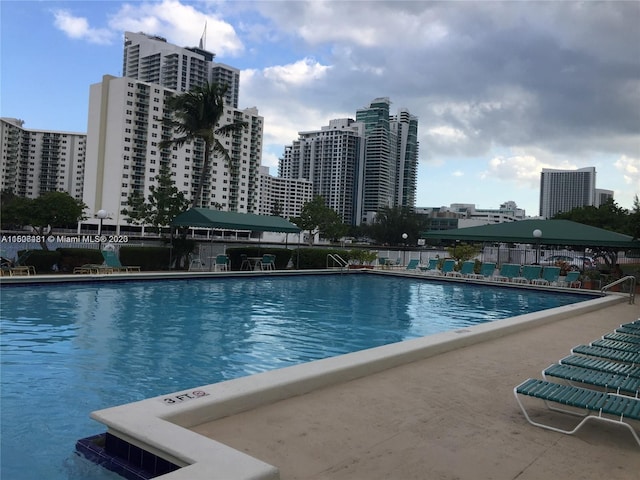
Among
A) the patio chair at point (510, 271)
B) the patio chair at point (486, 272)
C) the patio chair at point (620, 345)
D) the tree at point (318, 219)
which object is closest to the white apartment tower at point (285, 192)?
the tree at point (318, 219)

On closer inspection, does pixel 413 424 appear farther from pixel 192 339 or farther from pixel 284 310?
pixel 284 310

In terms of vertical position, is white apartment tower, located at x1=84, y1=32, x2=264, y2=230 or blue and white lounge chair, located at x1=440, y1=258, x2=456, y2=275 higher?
white apartment tower, located at x1=84, y1=32, x2=264, y2=230

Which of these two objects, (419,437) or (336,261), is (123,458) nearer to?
(419,437)

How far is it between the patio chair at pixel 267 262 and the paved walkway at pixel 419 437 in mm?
15427

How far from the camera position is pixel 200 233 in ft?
331

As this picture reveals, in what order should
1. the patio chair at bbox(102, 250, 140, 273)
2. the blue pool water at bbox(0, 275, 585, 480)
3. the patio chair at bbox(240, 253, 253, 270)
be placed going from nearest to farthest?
the blue pool water at bbox(0, 275, 585, 480) → the patio chair at bbox(102, 250, 140, 273) → the patio chair at bbox(240, 253, 253, 270)

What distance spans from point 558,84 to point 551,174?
102 m

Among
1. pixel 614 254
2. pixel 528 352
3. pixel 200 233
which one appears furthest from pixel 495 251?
pixel 200 233

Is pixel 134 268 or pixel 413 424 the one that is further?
pixel 134 268

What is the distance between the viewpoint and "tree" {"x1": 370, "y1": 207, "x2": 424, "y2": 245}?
92625 millimetres

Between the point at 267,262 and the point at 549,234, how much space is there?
1041 centimetres

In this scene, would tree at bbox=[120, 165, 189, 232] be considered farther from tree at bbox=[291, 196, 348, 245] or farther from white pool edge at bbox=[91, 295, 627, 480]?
tree at bbox=[291, 196, 348, 245]

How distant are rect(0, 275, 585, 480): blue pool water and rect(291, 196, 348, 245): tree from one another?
1880 inches

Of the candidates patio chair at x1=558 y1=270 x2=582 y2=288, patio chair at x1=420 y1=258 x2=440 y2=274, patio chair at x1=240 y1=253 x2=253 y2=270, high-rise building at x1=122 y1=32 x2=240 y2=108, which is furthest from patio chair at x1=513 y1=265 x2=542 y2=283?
high-rise building at x1=122 y1=32 x2=240 y2=108
